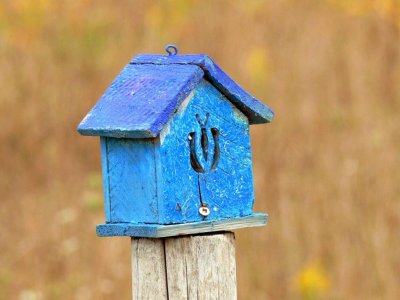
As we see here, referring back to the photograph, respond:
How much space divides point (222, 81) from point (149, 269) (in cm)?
54

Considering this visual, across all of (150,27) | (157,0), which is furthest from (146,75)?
(157,0)

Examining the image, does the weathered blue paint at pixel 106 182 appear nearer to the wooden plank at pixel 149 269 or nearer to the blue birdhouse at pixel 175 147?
the blue birdhouse at pixel 175 147

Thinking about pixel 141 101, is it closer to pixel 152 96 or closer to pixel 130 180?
pixel 152 96

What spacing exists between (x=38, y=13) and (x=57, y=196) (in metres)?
2.13

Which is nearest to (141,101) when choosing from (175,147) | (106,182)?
(175,147)

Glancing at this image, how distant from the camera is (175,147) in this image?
279 cm

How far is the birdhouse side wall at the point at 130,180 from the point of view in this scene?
2.77m

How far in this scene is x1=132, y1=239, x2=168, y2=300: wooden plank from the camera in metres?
2.73

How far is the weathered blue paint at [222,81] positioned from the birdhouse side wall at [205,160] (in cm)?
2

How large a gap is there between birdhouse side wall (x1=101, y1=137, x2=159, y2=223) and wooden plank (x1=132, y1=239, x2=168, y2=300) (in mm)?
65

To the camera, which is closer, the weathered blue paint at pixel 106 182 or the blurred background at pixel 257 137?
the weathered blue paint at pixel 106 182

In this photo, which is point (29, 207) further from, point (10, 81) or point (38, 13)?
point (38, 13)

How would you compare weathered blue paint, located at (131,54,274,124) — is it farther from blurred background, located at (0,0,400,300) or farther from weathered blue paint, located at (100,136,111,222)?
blurred background, located at (0,0,400,300)

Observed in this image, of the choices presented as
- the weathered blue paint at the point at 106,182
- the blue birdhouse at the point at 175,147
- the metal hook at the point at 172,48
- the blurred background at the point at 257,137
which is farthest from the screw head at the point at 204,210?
the blurred background at the point at 257,137
